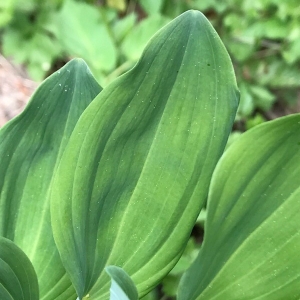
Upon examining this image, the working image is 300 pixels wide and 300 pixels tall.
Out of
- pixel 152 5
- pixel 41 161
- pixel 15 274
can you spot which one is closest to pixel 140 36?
pixel 152 5

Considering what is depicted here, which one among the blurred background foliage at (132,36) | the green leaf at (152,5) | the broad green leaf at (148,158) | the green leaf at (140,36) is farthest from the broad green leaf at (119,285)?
the green leaf at (152,5)

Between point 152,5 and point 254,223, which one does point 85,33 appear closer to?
point 152,5

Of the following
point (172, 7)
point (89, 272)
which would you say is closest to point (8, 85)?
Result: point (172, 7)

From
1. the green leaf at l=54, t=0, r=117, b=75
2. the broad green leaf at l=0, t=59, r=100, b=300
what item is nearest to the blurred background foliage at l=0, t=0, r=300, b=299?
the green leaf at l=54, t=0, r=117, b=75

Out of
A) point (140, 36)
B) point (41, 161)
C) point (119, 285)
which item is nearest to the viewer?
point (119, 285)

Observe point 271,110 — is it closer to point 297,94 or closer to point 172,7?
point 297,94

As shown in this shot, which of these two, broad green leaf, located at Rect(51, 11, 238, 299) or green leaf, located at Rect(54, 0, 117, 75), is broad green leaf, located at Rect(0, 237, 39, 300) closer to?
broad green leaf, located at Rect(51, 11, 238, 299)
